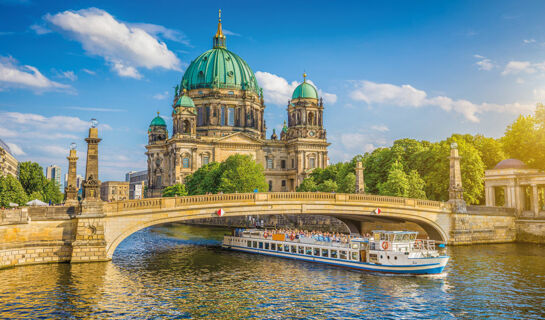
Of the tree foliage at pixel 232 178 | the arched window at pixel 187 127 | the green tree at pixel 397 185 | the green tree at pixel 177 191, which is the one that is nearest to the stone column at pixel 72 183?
the tree foliage at pixel 232 178

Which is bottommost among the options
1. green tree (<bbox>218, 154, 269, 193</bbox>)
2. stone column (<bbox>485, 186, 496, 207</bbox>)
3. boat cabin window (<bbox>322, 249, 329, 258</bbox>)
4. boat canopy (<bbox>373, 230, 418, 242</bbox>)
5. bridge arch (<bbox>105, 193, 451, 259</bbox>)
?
boat cabin window (<bbox>322, 249, 329, 258</bbox>)

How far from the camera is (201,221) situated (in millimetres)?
93062

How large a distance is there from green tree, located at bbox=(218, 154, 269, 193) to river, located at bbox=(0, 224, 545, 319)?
130 ft

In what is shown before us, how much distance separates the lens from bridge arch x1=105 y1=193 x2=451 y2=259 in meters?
36.8

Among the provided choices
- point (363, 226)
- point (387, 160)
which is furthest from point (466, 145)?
point (363, 226)

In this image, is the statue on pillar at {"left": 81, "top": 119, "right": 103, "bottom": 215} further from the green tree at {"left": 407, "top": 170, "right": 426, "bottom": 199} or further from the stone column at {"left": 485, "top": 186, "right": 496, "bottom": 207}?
the stone column at {"left": 485, "top": 186, "right": 496, "bottom": 207}

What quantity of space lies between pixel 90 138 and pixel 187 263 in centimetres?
1231

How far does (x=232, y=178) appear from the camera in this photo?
83750mm

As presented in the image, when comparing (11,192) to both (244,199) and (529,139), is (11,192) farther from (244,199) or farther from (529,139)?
(529,139)

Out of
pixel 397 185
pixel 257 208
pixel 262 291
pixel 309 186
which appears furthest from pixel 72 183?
pixel 309 186

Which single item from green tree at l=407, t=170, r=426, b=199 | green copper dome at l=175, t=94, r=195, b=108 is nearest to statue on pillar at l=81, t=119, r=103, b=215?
green tree at l=407, t=170, r=426, b=199

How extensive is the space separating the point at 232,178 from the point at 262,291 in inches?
2141

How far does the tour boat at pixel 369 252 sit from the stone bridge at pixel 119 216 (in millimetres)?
3464

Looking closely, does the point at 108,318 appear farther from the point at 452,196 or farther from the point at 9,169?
the point at 9,169
